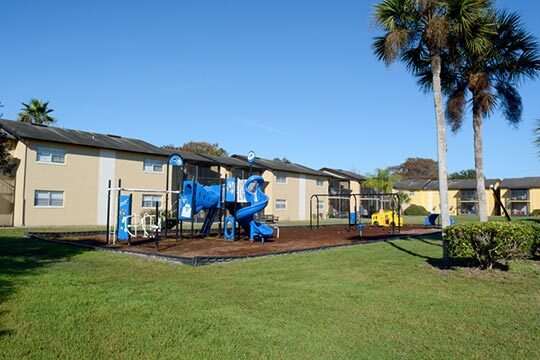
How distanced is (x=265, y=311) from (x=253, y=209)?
987cm

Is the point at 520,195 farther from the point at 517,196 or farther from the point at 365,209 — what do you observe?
the point at 365,209

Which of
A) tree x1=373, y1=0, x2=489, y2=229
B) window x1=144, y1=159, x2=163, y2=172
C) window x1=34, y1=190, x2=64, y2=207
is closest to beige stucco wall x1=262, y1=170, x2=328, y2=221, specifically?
window x1=144, y1=159, x2=163, y2=172

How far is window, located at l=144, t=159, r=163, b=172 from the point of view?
30.0 metres

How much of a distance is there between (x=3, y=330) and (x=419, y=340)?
15.1ft

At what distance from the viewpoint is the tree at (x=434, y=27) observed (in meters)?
10.4

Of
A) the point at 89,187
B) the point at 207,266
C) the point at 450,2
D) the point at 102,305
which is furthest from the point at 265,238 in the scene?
the point at 89,187

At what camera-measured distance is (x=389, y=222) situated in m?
27.6

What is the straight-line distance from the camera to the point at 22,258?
10242 millimetres

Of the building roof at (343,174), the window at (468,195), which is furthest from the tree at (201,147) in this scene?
the window at (468,195)

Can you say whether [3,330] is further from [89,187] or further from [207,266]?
[89,187]

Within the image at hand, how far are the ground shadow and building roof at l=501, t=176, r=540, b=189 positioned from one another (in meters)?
66.6

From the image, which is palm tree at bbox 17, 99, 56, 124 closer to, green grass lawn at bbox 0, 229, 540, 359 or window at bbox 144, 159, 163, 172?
window at bbox 144, 159, 163, 172

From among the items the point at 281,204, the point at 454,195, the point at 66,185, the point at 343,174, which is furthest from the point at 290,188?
the point at 454,195

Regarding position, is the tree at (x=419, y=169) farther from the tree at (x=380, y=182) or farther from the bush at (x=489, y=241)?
the bush at (x=489, y=241)
